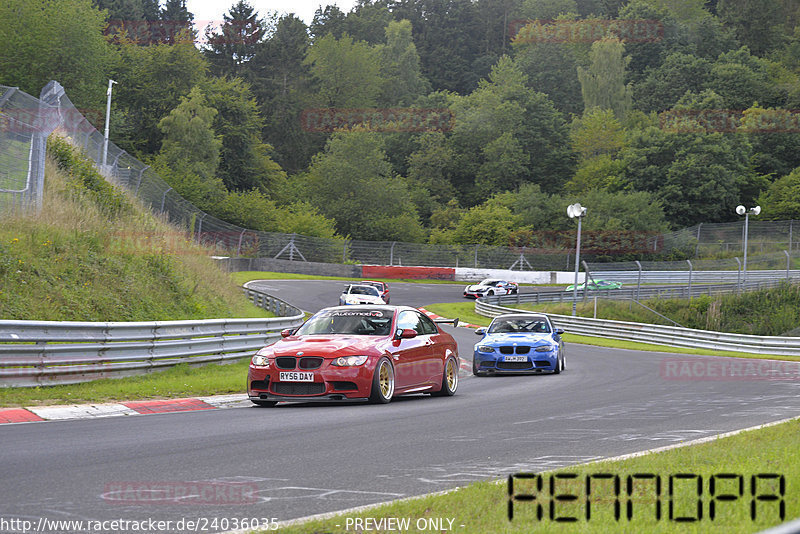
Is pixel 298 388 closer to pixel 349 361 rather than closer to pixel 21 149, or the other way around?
pixel 349 361

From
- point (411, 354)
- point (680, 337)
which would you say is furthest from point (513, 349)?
point (680, 337)

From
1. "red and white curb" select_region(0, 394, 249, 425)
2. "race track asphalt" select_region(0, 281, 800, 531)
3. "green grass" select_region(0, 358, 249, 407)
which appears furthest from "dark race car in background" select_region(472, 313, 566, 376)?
"red and white curb" select_region(0, 394, 249, 425)

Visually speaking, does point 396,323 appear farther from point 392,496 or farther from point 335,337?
point 392,496

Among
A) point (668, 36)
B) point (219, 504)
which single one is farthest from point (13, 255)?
point (668, 36)

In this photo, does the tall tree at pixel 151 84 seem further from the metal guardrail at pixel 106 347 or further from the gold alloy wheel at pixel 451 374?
the gold alloy wheel at pixel 451 374

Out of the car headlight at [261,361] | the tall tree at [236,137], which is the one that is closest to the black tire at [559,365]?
the car headlight at [261,361]

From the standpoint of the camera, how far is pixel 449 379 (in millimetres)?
15211

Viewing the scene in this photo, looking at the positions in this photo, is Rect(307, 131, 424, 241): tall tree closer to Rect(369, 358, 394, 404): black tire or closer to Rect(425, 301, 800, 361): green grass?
Rect(425, 301, 800, 361): green grass

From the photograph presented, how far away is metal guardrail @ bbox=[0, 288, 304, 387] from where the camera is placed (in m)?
13.0

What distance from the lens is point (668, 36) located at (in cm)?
11831

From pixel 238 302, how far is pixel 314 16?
11675 centimetres

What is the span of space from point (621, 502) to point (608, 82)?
4451 inches

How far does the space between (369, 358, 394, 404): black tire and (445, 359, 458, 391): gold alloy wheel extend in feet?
6.09

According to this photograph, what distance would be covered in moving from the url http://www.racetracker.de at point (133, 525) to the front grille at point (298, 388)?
22.6 feet
